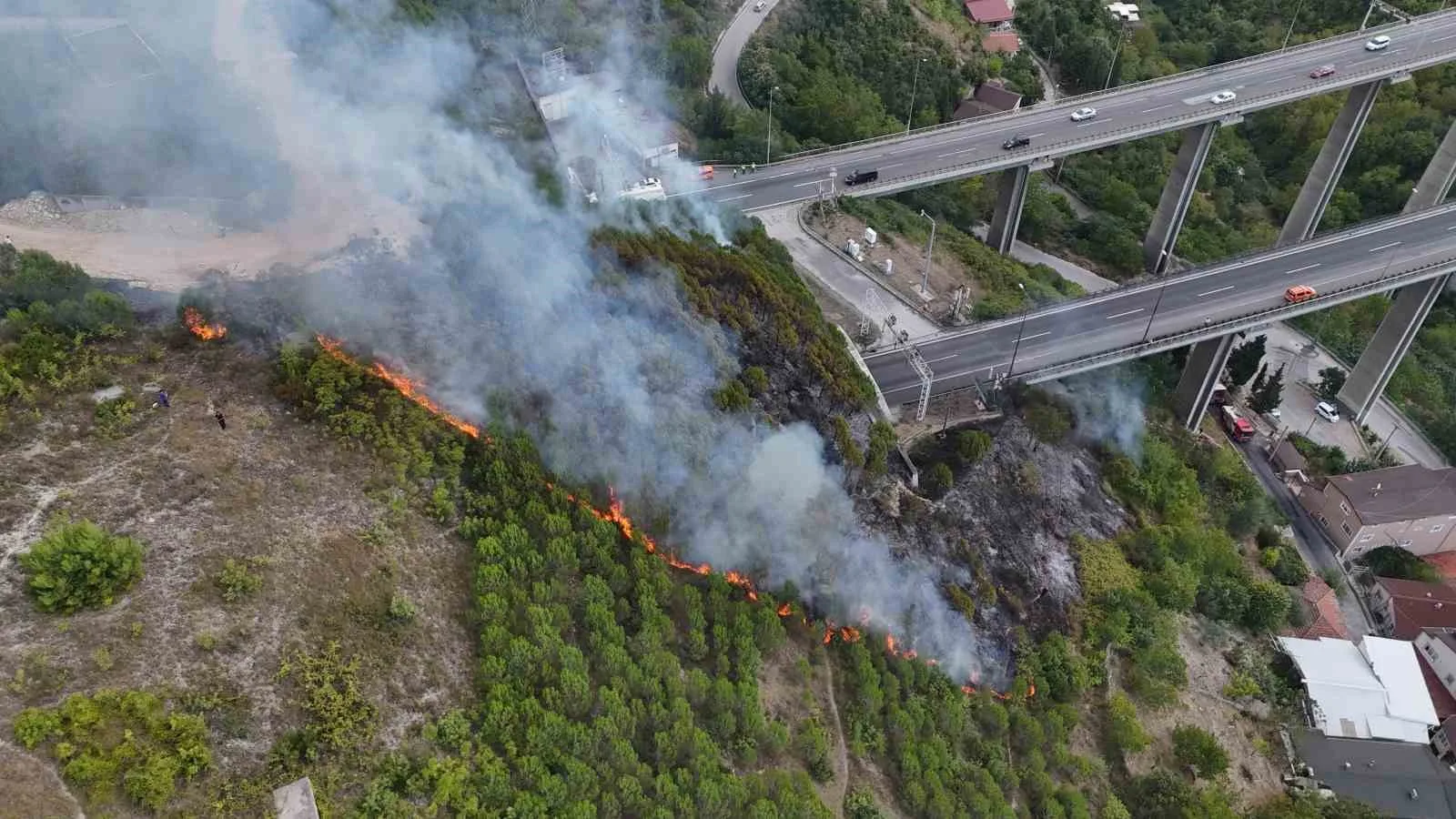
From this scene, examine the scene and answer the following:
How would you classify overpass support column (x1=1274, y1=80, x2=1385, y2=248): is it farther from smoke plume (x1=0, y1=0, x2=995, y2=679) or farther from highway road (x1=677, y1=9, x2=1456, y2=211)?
smoke plume (x1=0, y1=0, x2=995, y2=679)

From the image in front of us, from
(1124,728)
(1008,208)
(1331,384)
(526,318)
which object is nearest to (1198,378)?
(1331,384)

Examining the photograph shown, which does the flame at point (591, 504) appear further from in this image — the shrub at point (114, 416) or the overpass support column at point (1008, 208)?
the overpass support column at point (1008, 208)

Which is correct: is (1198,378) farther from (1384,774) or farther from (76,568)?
(76,568)

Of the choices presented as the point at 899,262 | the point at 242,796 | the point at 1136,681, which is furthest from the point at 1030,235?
the point at 242,796

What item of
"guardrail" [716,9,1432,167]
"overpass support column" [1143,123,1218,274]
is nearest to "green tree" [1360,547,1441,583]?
"overpass support column" [1143,123,1218,274]

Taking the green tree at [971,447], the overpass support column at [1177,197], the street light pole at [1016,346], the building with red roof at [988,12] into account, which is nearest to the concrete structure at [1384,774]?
the green tree at [971,447]
